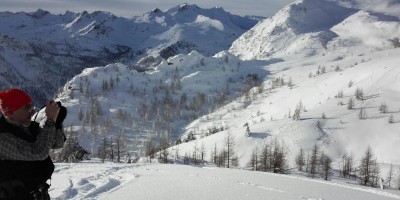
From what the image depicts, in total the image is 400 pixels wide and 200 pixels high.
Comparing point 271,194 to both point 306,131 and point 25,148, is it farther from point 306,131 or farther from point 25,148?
point 306,131

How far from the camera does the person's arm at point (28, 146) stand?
813 centimetres

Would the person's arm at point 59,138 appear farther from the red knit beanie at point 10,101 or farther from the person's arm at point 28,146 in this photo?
the red knit beanie at point 10,101

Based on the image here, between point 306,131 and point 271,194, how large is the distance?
104 metres

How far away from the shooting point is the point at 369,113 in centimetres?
12131

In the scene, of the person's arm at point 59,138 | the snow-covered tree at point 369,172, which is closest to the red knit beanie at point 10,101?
the person's arm at point 59,138

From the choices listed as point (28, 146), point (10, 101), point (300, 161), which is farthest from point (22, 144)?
point (300, 161)

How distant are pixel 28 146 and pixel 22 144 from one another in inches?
5.1

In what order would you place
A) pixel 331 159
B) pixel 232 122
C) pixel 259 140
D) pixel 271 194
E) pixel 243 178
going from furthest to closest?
pixel 232 122 < pixel 259 140 < pixel 331 159 < pixel 243 178 < pixel 271 194

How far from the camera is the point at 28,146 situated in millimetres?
8180

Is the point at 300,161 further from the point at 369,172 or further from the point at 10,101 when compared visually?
the point at 10,101

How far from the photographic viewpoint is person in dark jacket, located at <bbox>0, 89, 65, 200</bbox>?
818cm

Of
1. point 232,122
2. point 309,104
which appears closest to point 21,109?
point 309,104

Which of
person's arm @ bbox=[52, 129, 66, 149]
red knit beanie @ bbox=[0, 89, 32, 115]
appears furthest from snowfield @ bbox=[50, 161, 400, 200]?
red knit beanie @ bbox=[0, 89, 32, 115]

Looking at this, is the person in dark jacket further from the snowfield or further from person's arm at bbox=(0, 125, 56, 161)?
the snowfield
